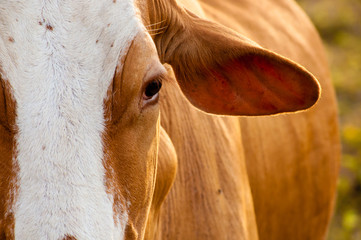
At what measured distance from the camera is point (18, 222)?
2002 millimetres

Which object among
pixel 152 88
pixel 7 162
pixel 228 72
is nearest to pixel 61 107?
pixel 7 162

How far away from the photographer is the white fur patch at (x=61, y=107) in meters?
1.99

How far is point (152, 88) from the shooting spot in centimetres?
234

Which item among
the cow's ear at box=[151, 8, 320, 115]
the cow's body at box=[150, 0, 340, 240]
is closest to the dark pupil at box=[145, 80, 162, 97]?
the cow's ear at box=[151, 8, 320, 115]

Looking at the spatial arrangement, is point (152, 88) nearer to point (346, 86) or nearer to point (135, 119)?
point (135, 119)

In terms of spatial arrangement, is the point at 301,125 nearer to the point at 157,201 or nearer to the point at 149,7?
the point at 157,201

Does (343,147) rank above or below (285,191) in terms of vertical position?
below

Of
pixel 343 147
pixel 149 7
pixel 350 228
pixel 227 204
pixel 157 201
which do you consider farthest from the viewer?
pixel 343 147

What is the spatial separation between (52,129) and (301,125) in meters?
2.60

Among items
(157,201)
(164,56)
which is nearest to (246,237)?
(157,201)

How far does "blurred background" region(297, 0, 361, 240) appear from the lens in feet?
21.0

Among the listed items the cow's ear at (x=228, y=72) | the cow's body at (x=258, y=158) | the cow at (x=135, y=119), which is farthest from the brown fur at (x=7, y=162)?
the cow's body at (x=258, y=158)

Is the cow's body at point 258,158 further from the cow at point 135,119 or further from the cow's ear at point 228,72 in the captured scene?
the cow's ear at point 228,72

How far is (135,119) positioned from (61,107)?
31cm
